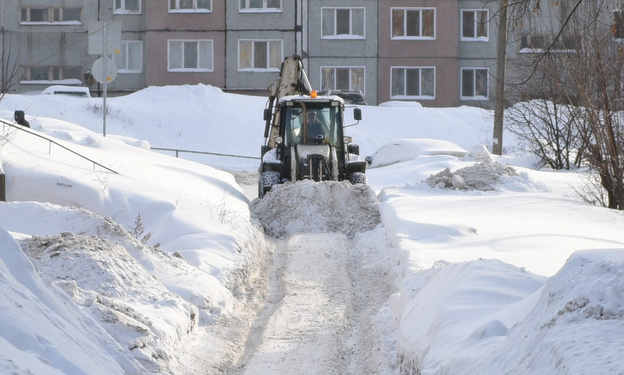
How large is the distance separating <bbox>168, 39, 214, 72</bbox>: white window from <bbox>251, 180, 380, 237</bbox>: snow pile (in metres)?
28.9

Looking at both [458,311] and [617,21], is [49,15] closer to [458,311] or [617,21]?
[617,21]

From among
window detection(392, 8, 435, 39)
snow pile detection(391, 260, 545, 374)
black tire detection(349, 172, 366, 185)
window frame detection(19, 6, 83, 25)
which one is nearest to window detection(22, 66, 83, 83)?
window frame detection(19, 6, 83, 25)

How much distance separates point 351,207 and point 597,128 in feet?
14.9

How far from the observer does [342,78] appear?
156ft

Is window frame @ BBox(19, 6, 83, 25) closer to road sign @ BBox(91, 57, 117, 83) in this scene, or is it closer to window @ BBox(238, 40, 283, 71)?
window @ BBox(238, 40, 283, 71)

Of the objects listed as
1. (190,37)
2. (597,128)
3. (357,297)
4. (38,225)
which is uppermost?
(190,37)

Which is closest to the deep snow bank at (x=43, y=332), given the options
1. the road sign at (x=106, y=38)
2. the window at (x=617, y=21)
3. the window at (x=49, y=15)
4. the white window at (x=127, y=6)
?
the window at (x=617, y=21)

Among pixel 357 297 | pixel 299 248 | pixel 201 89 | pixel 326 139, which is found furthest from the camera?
pixel 201 89

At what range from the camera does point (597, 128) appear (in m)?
17.7

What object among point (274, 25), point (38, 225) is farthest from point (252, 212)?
point (274, 25)

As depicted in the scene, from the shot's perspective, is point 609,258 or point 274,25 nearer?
point 609,258

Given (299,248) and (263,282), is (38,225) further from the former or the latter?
(299,248)

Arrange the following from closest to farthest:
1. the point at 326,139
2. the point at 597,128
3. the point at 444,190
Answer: the point at 597,128
the point at 326,139
the point at 444,190

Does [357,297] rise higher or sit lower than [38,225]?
lower
